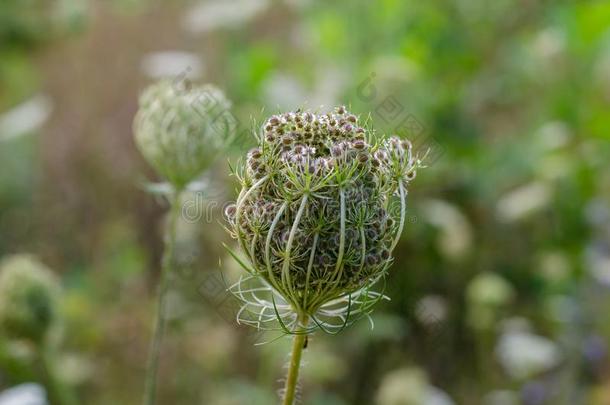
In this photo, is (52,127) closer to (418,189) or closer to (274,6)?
(274,6)

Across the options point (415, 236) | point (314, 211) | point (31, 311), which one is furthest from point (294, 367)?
point (415, 236)

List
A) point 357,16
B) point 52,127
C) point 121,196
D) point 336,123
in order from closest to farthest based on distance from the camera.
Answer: point 336,123 → point 357,16 → point 121,196 → point 52,127

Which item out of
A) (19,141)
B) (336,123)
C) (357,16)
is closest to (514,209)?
(357,16)

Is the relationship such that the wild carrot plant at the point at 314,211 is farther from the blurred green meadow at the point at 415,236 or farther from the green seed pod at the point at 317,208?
the blurred green meadow at the point at 415,236

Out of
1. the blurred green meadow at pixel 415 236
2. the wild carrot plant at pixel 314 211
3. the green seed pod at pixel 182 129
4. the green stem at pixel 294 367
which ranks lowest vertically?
the green stem at pixel 294 367

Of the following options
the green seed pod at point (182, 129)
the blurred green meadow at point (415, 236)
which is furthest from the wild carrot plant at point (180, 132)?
the blurred green meadow at point (415, 236)

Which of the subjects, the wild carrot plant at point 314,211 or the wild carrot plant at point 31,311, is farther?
the wild carrot plant at point 31,311
